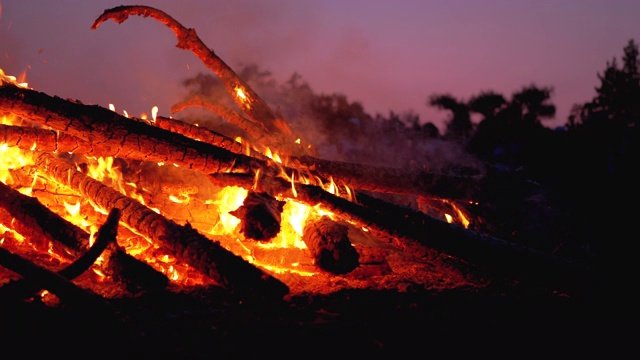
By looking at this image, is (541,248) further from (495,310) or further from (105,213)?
(105,213)

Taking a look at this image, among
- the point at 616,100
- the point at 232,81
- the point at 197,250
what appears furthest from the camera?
the point at 616,100

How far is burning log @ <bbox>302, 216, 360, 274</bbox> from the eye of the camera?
3771 mm

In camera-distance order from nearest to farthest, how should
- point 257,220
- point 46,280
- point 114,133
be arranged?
point 46,280 → point 257,220 → point 114,133

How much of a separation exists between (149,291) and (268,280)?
877 mm

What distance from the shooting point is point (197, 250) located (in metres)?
3.30

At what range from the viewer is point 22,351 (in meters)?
2.19

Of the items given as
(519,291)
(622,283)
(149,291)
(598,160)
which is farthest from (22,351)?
(598,160)

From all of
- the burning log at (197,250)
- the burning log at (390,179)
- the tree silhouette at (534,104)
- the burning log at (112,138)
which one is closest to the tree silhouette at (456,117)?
the tree silhouette at (534,104)

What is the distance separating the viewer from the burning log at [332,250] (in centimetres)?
377

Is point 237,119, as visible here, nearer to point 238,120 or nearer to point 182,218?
point 238,120

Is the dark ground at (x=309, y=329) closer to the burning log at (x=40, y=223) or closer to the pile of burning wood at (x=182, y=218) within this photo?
the pile of burning wood at (x=182, y=218)

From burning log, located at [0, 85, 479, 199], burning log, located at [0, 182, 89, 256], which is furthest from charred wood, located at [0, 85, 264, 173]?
burning log, located at [0, 182, 89, 256]

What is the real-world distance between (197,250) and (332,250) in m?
1.13

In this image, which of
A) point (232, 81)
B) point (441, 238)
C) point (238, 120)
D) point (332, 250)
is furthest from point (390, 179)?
point (232, 81)
